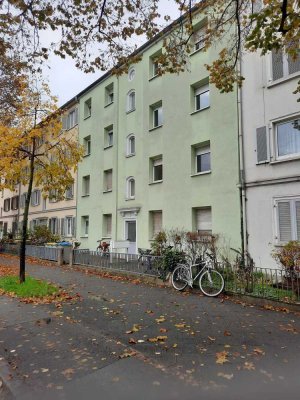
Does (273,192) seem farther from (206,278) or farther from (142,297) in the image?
(142,297)

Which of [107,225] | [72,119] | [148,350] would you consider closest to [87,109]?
[72,119]

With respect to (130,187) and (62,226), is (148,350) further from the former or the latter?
(62,226)

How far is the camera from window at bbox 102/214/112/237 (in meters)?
21.9

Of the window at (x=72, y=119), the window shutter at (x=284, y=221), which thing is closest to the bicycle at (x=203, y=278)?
the window shutter at (x=284, y=221)

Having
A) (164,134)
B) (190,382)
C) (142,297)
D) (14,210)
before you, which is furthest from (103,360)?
(14,210)

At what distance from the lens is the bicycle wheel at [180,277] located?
33.7 ft

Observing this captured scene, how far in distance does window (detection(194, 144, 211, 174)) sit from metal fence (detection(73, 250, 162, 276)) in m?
5.59

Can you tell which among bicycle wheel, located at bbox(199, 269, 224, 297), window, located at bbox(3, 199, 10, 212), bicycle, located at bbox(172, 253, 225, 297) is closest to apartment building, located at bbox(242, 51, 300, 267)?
bicycle, located at bbox(172, 253, 225, 297)

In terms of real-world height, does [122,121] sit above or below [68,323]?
above

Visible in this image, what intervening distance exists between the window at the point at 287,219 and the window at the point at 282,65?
481 centimetres

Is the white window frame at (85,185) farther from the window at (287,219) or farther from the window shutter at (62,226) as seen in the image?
the window at (287,219)

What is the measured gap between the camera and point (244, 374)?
168 inches

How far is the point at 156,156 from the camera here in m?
18.5

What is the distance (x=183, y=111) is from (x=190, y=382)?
14525 mm
